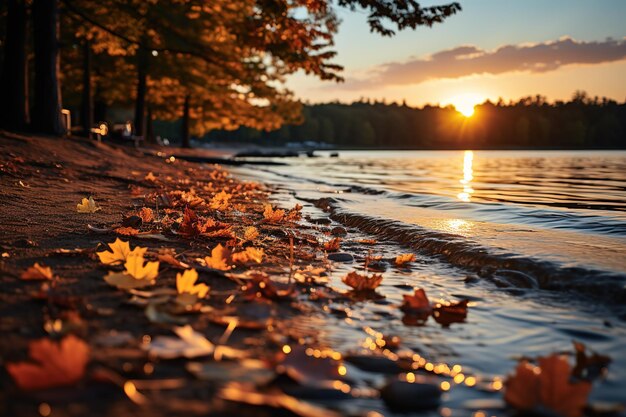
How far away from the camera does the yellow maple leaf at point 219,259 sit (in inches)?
104

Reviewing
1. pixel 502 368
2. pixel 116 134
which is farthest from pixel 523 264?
pixel 116 134

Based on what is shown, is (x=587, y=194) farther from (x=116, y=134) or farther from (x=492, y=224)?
(x=116, y=134)

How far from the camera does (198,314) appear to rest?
1953 mm

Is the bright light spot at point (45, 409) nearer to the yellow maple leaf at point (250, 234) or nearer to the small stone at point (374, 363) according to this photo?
the small stone at point (374, 363)

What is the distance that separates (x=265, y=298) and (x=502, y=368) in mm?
1050

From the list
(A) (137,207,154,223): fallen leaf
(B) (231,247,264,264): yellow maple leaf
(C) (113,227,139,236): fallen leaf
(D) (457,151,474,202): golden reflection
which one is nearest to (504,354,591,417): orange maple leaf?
(B) (231,247,264,264): yellow maple leaf

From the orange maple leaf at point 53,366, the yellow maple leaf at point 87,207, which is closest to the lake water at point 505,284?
the orange maple leaf at point 53,366

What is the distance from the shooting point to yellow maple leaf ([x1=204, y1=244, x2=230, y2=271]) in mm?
2639

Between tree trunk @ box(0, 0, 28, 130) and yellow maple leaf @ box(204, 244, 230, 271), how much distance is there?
11.8m

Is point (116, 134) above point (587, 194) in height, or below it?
above

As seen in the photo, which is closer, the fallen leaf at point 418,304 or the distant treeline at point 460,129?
the fallen leaf at point 418,304

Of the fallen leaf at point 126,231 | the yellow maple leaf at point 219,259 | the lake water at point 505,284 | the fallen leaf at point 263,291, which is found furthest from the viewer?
the fallen leaf at point 126,231

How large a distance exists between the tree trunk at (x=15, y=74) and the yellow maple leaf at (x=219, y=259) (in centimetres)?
1177

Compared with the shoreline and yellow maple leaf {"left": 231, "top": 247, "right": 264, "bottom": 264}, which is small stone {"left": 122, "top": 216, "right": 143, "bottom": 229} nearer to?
the shoreline
